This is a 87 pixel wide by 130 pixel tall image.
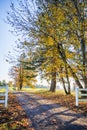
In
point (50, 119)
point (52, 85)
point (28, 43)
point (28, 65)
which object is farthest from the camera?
point (52, 85)

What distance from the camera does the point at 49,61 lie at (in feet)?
80.9

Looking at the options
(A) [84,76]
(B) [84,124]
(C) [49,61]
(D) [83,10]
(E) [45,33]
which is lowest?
(B) [84,124]

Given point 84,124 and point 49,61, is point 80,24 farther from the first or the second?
point 84,124

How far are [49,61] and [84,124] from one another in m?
15.4

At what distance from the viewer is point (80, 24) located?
711 inches

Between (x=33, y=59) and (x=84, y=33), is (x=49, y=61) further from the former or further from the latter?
(x=84, y=33)

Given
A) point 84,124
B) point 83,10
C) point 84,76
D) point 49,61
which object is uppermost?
point 83,10

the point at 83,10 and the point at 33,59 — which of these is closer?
the point at 83,10

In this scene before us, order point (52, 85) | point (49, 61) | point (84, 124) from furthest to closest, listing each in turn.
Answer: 1. point (52, 85)
2. point (49, 61)
3. point (84, 124)

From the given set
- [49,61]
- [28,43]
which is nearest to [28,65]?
[49,61]

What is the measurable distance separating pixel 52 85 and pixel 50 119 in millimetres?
27394

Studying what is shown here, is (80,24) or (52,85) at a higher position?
(80,24)

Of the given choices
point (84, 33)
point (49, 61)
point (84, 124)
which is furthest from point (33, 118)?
point (49, 61)

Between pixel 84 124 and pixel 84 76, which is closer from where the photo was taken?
pixel 84 124
